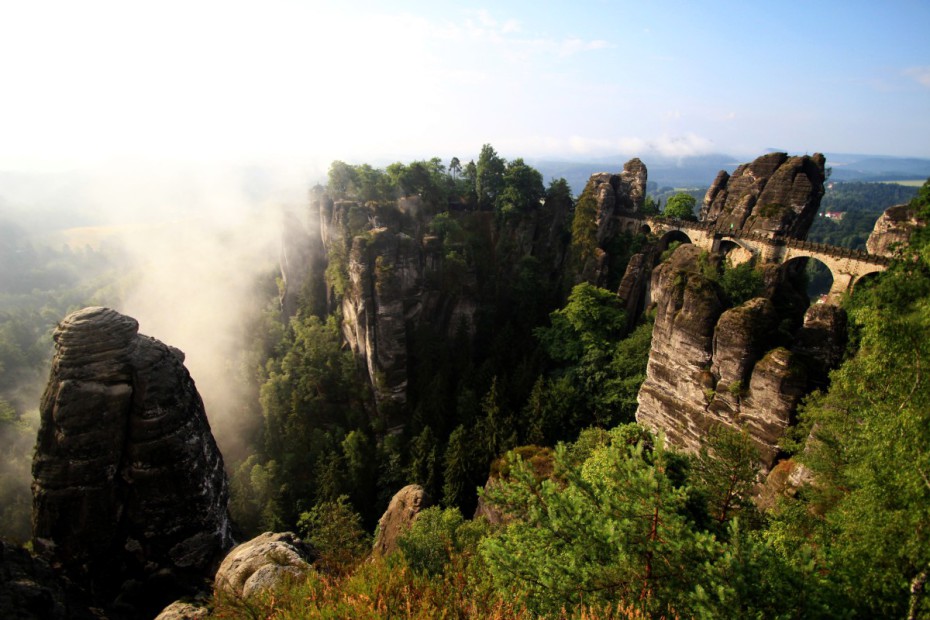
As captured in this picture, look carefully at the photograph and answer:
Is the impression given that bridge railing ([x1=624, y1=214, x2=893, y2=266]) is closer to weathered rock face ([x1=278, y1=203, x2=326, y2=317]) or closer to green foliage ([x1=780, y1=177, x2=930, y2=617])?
green foliage ([x1=780, y1=177, x2=930, y2=617])

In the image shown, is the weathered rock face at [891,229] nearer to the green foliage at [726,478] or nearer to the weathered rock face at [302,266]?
the green foliage at [726,478]

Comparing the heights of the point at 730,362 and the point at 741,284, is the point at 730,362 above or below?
below

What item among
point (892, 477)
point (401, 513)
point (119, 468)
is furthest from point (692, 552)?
point (401, 513)

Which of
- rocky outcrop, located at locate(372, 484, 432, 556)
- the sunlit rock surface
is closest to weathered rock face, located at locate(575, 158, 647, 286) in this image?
the sunlit rock surface

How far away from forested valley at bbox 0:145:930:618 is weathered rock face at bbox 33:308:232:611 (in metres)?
5.15

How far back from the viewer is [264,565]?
12375 millimetres

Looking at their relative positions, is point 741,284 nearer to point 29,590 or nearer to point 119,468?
point 119,468

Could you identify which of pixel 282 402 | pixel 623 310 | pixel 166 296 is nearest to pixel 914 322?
pixel 623 310

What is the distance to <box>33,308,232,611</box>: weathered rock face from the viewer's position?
12.6 m

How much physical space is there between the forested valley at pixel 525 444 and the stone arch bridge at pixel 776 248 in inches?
137

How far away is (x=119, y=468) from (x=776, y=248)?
42.2 meters

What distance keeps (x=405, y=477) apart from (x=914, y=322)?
98.9 feet

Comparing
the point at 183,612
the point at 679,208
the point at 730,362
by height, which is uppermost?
the point at 679,208

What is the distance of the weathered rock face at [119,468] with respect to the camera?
1259cm
